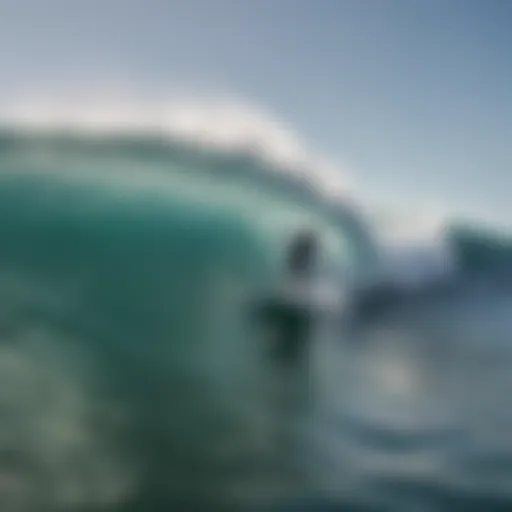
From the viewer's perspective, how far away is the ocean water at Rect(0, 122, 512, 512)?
6.21ft

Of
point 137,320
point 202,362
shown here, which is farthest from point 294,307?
point 137,320

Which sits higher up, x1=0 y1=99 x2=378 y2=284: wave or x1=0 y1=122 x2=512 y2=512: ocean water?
x1=0 y1=99 x2=378 y2=284: wave

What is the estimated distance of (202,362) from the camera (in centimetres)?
200

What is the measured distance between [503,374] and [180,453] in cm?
96

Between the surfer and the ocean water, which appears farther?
the surfer

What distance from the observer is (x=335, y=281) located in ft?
6.86

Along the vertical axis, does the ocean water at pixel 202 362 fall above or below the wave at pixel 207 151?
below

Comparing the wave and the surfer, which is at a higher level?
the wave

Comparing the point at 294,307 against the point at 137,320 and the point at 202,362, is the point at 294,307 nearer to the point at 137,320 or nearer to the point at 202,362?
the point at 202,362

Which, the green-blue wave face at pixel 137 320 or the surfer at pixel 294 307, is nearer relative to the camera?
the green-blue wave face at pixel 137 320

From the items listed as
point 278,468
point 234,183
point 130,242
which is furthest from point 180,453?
point 234,183

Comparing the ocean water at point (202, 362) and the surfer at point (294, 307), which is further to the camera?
the surfer at point (294, 307)

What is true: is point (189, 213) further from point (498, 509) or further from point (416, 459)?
point (498, 509)

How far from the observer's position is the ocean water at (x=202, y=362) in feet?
6.21
